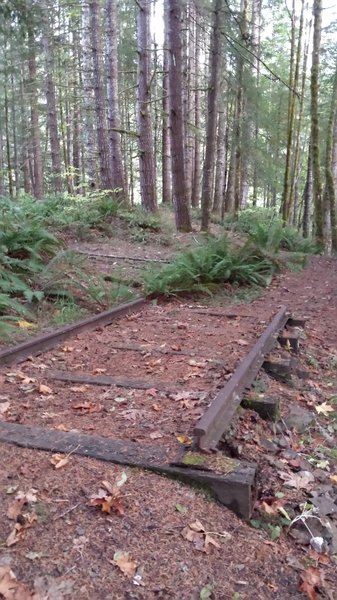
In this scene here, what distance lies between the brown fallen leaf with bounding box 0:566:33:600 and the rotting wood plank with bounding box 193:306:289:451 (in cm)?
118

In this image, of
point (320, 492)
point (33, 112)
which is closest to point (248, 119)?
point (33, 112)

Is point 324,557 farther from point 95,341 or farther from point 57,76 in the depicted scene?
point 57,76

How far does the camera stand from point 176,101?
12.5m

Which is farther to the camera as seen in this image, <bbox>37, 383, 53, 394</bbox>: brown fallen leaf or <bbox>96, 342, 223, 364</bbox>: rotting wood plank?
<bbox>96, 342, 223, 364</bbox>: rotting wood plank

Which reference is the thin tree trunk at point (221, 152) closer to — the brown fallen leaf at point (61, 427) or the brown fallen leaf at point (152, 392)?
the brown fallen leaf at point (152, 392)

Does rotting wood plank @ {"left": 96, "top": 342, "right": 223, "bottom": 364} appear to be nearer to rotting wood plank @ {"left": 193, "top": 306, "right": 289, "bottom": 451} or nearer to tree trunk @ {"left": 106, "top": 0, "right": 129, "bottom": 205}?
rotting wood plank @ {"left": 193, "top": 306, "right": 289, "bottom": 451}

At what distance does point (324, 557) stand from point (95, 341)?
341 centimetres

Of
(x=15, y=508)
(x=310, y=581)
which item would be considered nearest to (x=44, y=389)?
(x=15, y=508)

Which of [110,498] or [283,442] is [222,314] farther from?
[110,498]

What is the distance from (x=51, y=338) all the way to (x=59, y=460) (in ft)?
8.03

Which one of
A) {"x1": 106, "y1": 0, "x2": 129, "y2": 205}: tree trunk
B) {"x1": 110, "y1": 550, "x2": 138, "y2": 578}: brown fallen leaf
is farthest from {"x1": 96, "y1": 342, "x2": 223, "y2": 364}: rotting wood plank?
{"x1": 106, "y1": 0, "x2": 129, "y2": 205}: tree trunk

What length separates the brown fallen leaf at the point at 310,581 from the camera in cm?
214

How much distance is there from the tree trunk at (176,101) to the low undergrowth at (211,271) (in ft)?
12.3

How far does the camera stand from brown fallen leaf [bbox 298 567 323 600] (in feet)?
7.04
